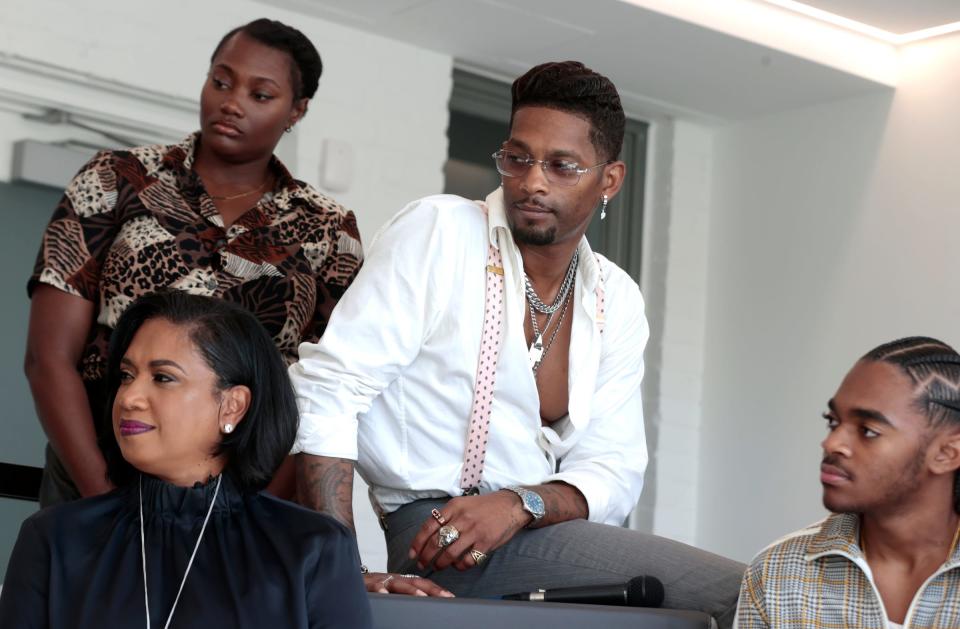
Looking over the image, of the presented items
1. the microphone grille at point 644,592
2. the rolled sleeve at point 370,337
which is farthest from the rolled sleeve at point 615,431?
the rolled sleeve at point 370,337

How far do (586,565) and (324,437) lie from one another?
47 centimetres

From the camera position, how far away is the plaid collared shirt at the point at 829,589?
204cm

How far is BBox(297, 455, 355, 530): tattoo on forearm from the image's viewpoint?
7.32ft

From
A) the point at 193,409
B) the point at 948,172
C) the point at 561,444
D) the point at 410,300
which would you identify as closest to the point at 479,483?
the point at 561,444

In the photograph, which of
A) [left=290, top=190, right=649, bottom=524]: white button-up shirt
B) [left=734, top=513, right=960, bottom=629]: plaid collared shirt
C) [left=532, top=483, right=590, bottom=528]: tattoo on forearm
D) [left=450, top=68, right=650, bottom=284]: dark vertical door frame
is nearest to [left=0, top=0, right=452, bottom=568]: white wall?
[left=450, top=68, right=650, bottom=284]: dark vertical door frame

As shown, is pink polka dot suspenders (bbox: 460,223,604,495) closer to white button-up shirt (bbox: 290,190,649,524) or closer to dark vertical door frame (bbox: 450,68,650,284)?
white button-up shirt (bbox: 290,190,649,524)

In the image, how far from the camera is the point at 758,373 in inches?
211

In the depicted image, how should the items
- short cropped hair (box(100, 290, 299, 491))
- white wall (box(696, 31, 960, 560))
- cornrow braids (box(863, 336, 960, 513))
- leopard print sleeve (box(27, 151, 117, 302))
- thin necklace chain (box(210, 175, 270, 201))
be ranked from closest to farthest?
short cropped hair (box(100, 290, 299, 491))
cornrow braids (box(863, 336, 960, 513))
leopard print sleeve (box(27, 151, 117, 302))
thin necklace chain (box(210, 175, 270, 201))
white wall (box(696, 31, 960, 560))

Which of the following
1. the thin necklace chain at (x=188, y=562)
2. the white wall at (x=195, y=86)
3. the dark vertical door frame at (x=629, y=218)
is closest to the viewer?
the thin necklace chain at (x=188, y=562)

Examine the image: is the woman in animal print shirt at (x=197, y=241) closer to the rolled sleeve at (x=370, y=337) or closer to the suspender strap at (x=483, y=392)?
the rolled sleeve at (x=370, y=337)

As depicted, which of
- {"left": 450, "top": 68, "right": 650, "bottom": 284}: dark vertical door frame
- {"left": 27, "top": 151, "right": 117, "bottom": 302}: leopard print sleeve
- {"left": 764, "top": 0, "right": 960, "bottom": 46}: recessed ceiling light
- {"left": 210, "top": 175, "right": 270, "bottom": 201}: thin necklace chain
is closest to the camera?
{"left": 27, "top": 151, "right": 117, "bottom": 302}: leopard print sleeve

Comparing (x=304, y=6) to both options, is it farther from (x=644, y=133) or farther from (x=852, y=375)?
(x=852, y=375)

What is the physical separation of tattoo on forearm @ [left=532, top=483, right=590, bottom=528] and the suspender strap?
11 centimetres

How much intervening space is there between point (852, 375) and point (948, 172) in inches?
111
